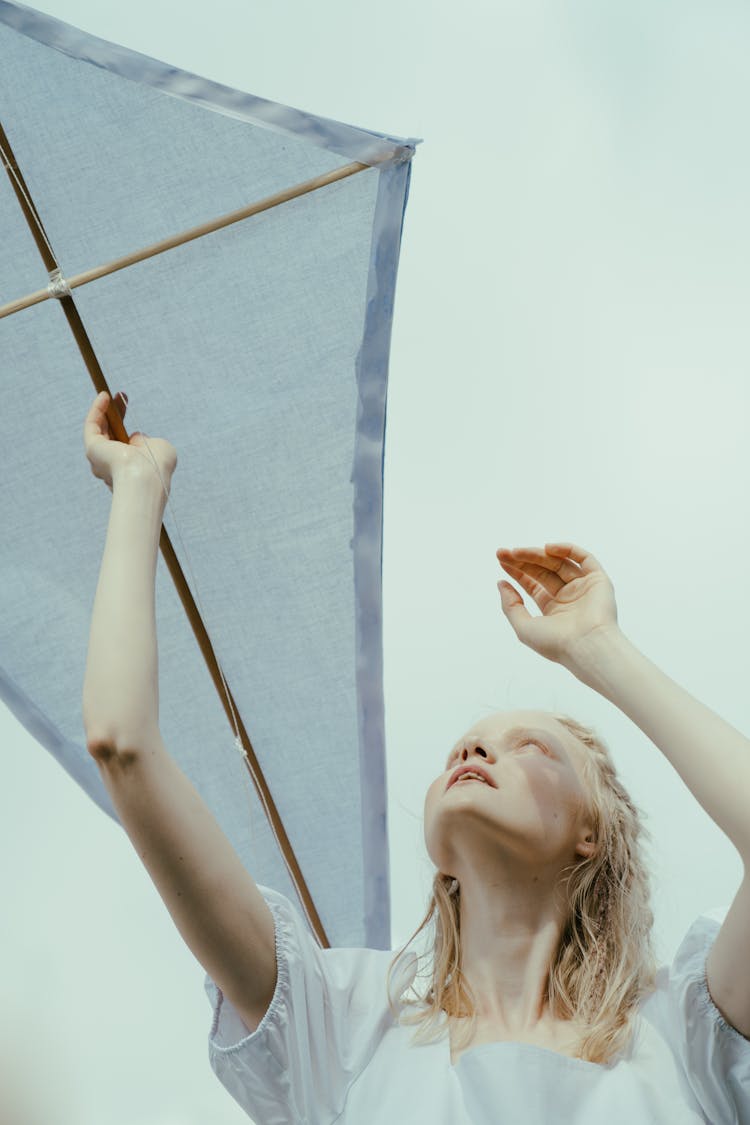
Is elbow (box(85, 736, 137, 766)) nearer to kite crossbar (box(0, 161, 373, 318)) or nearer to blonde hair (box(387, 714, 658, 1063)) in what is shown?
blonde hair (box(387, 714, 658, 1063))

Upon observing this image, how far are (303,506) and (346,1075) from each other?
0.78 m

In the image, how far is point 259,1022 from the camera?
108 cm

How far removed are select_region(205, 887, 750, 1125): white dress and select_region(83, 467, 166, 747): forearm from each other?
26 cm

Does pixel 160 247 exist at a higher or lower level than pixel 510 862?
higher

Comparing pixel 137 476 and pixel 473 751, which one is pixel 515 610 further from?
pixel 137 476

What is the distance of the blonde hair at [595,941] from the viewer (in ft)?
3.83

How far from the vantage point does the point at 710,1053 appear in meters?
1.04

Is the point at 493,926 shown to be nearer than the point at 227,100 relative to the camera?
Yes

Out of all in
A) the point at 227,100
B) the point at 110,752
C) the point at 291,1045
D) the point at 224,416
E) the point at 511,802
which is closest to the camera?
the point at 110,752

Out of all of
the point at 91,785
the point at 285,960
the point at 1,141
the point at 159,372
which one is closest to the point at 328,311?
the point at 159,372

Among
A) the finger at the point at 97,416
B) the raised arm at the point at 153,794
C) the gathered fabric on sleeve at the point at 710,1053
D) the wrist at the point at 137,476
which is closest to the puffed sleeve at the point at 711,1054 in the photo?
the gathered fabric on sleeve at the point at 710,1053

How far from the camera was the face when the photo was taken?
3.92 ft

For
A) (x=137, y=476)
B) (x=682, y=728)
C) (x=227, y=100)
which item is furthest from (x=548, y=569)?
(x=227, y=100)

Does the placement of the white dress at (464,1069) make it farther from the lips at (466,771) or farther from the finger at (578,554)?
the finger at (578,554)
